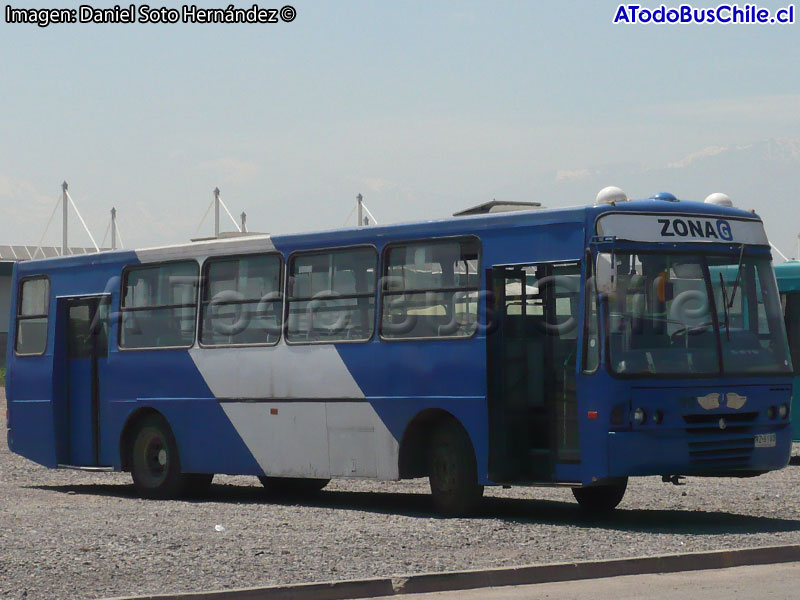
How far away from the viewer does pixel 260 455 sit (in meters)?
17.8

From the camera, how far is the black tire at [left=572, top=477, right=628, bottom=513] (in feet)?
53.1

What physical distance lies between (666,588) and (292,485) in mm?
9784

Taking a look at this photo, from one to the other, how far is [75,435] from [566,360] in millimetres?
8432

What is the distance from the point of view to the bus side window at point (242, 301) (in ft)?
58.1

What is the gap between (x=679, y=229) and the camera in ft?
48.4

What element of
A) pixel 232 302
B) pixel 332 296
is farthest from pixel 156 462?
pixel 332 296

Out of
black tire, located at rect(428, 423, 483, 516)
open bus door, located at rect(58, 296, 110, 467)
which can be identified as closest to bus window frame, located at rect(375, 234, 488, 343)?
black tire, located at rect(428, 423, 483, 516)

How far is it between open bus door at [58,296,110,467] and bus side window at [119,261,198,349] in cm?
55

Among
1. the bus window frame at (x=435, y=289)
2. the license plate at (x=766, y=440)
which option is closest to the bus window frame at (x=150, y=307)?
the bus window frame at (x=435, y=289)

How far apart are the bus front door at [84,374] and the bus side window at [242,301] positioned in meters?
2.29

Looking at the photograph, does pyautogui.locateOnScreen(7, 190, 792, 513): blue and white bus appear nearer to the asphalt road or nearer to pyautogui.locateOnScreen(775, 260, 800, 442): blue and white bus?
the asphalt road

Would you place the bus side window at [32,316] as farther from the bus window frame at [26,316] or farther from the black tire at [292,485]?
the black tire at [292,485]

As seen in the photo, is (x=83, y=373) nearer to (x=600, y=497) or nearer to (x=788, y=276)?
(x=600, y=497)

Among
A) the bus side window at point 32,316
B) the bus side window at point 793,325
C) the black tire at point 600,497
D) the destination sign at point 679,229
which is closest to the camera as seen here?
the destination sign at point 679,229
